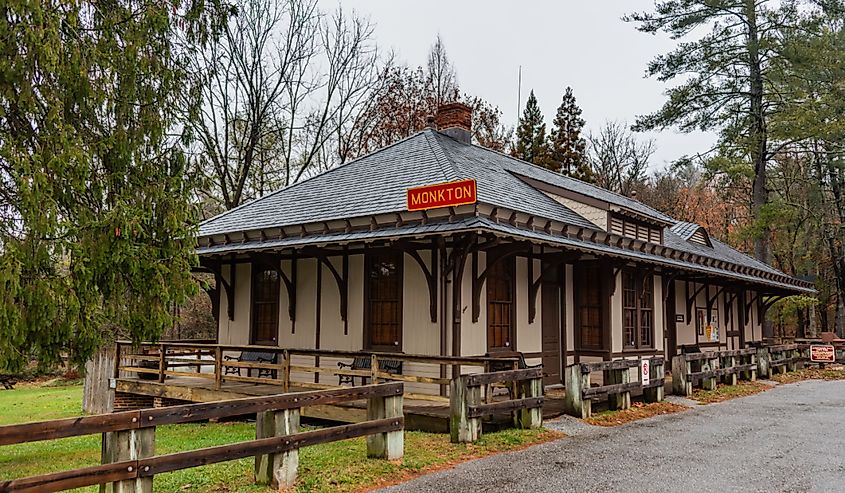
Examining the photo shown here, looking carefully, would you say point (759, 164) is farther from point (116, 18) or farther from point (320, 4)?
point (116, 18)

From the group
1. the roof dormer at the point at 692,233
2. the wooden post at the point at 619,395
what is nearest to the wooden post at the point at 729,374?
the wooden post at the point at 619,395

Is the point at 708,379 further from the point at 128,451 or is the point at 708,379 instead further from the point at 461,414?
the point at 128,451

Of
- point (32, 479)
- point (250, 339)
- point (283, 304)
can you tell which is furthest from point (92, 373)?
point (32, 479)

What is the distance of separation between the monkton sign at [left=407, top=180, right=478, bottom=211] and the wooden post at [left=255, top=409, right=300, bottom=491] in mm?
4412

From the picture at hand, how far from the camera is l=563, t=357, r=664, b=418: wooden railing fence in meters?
9.74

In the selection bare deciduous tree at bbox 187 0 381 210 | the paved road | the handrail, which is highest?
bare deciduous tree at bbox 187 0 381 210

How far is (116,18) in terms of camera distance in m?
6.77

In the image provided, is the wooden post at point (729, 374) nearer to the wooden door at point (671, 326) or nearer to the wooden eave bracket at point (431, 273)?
the wooden door at point (671, 326)

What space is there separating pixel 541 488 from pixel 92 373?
432 inches

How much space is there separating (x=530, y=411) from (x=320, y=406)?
3.23 m

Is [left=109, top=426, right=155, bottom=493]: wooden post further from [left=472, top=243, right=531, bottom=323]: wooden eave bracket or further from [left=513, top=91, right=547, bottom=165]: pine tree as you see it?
[left=513, top=91, right=547, bottom=165]: pine tree

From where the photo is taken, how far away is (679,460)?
24.1 ft

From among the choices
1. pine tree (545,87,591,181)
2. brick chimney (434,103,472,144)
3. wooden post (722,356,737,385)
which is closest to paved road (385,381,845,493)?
wooden post (722,356,737,385)

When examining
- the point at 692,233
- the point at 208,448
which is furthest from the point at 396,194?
the point at 692,233
